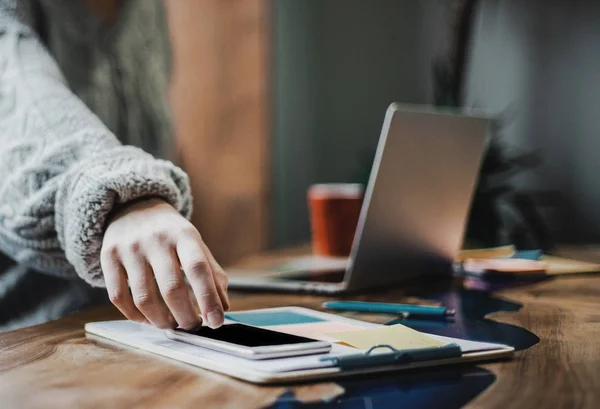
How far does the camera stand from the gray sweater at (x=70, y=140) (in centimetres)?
75

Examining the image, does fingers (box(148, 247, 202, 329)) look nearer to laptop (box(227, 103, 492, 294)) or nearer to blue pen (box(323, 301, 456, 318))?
blue pen (box(323, 301, 456, 318))

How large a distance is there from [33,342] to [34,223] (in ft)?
0.74

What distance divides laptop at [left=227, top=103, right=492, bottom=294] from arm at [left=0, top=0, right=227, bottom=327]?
0.72 feet

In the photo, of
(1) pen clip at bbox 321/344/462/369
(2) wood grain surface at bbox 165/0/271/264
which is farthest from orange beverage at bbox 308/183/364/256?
(2) wood grain surface at bbox 165/0/271/264

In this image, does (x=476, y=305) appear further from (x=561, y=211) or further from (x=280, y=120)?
(x=280, y=120)

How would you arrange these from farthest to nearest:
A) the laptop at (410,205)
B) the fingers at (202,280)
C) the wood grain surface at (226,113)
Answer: the wood grain surface at (226,113), the laptop at (410,205), the fingers at (202,280)

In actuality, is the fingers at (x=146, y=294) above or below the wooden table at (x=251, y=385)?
above

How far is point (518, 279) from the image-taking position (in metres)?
1.06

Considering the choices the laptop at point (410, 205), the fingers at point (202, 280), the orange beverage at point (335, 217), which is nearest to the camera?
the fingers at point (202, 280)

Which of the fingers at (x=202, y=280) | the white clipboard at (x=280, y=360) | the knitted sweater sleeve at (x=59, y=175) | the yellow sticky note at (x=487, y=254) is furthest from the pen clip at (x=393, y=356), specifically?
the yellow sticky note at (x=487, y=254)

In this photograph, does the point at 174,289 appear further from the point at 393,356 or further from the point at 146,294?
the point at 393,356

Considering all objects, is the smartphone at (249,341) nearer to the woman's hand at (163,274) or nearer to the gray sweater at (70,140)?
the woman's hand at (163,274)

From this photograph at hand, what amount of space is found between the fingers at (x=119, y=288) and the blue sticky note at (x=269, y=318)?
0.31ft

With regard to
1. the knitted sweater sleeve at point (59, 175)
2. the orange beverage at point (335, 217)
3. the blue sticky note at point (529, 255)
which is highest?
the knitted sweater sleeve at point (59, 175)
